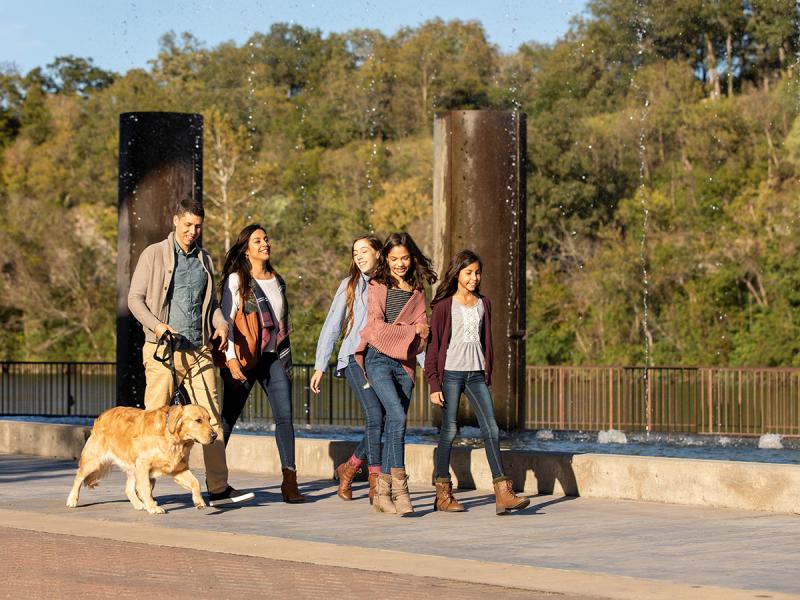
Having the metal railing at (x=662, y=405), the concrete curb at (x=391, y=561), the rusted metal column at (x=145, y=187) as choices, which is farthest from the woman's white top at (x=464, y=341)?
the metal railing at (x=662, y=405)

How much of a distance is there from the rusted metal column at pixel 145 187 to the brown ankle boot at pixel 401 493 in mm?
7190

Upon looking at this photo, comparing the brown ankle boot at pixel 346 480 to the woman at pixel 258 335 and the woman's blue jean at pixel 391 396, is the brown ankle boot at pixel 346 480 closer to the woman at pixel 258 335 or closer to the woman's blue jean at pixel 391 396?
the woman at pixel 258 335

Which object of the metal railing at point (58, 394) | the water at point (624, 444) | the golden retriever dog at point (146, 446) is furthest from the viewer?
the metal railing at point (58, 394)

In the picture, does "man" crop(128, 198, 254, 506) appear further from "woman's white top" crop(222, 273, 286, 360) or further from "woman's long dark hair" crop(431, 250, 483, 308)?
"woman's long dark hair" crop(431, 250, 483, 308)

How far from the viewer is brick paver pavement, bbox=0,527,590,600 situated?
855cm

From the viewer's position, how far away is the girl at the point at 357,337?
41.7ft

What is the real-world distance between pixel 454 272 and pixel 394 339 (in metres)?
0.66

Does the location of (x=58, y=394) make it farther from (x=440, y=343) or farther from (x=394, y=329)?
(x=440, y=343)

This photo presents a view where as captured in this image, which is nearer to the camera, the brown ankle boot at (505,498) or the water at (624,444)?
the brown ankle boot at (505,498)

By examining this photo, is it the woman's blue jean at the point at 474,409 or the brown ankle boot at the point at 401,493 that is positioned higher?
the woman's blue jean at the point at 474,409

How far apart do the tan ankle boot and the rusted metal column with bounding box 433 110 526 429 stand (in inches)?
233

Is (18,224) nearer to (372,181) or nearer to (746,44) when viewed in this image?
→ (372,181)

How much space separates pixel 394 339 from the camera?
12.4 meters

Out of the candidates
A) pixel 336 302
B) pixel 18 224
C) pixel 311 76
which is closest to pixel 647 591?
pixel 336 302
